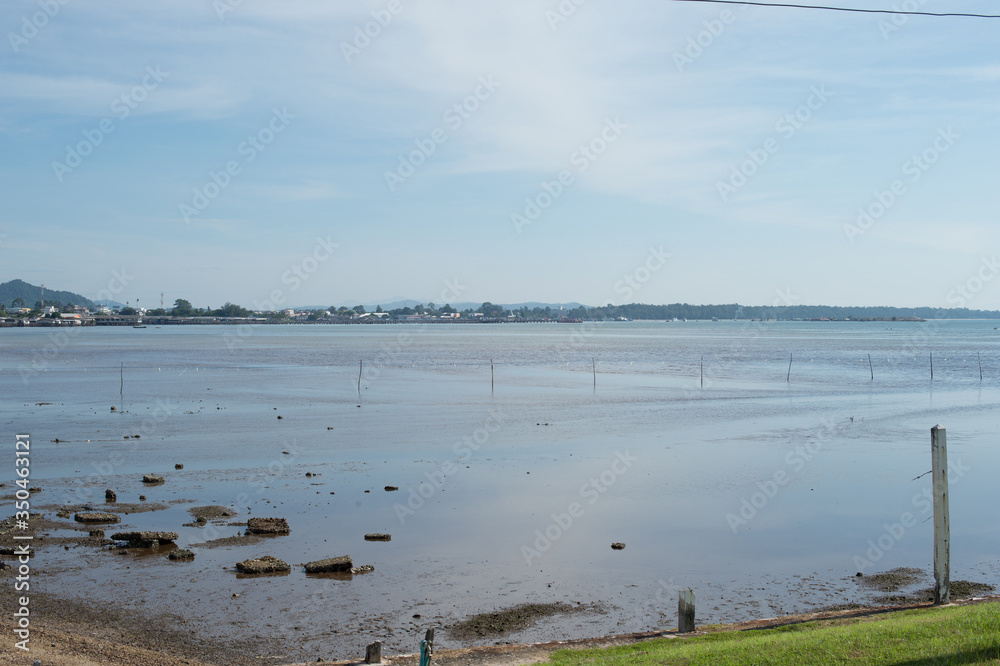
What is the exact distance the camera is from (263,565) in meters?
14.8

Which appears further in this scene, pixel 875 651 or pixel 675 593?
pixel 675 593

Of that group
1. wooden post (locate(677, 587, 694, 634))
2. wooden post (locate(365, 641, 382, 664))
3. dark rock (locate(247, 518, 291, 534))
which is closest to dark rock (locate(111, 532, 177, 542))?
dark rock (locate(247, 518, 291, 534))

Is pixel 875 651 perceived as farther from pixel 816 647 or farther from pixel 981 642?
pixel 981 642

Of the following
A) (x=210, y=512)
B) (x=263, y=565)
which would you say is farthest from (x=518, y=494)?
(x=263, y=565)

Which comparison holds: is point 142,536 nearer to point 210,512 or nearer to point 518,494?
point 210,512

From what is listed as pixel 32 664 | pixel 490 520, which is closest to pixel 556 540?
pixel 490 520

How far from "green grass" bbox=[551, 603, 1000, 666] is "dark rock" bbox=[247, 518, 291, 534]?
9.16 metres

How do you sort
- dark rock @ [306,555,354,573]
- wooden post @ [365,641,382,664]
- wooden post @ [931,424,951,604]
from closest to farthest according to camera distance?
wooden post @ [365,641,382,664], wooden post @ [931,424,951,604], dark rock @ [306,555,354,573]

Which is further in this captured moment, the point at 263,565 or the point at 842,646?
the point at 263,565

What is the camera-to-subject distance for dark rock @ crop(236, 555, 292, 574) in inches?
575

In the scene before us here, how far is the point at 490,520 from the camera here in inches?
738

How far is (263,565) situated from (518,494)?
818 centimetres

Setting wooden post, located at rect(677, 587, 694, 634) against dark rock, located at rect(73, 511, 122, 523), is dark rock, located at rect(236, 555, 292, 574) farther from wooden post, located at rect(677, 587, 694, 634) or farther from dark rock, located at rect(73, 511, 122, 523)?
wooden post, located at rect(677, 587, 694, 634)

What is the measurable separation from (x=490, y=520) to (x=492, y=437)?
12597 millimetres
